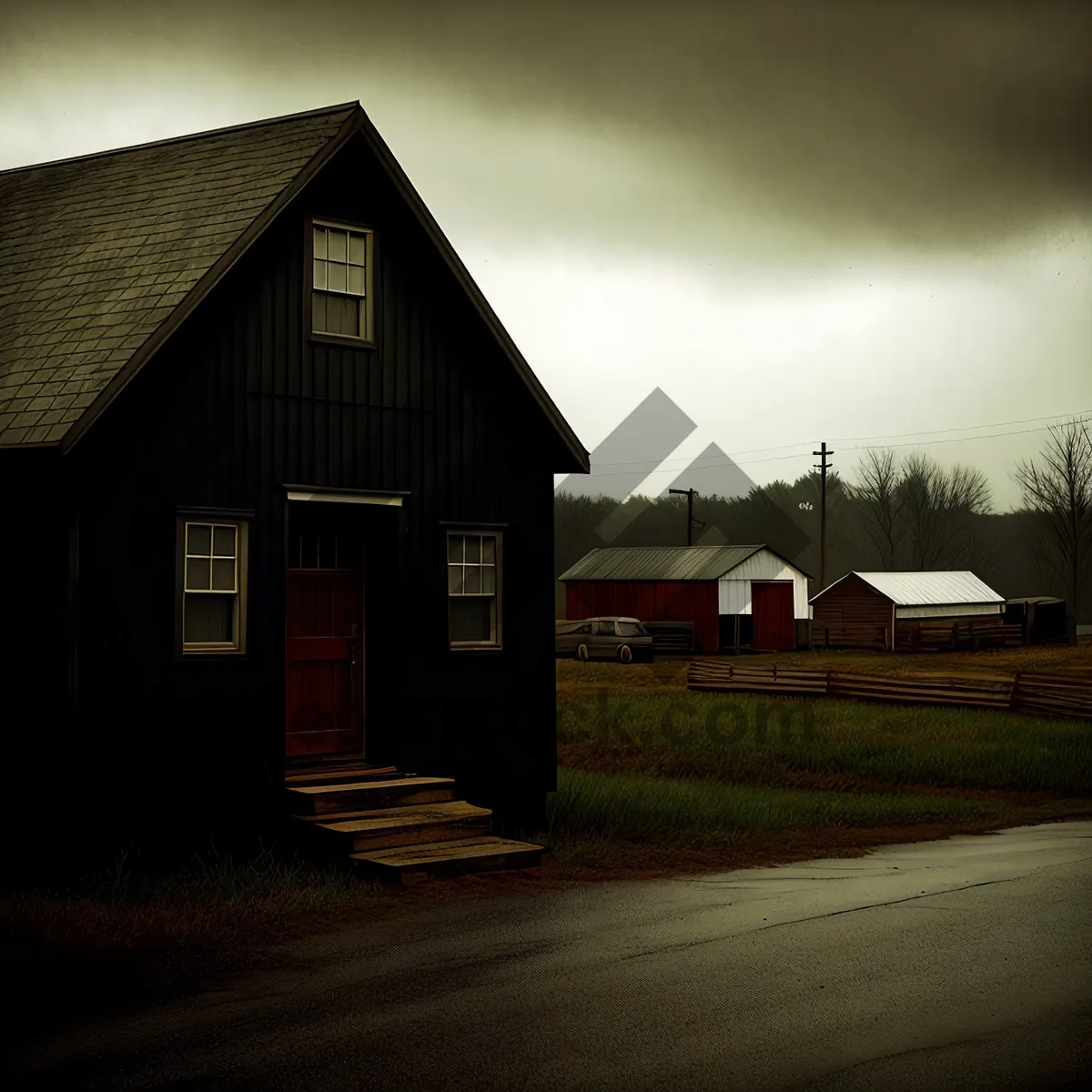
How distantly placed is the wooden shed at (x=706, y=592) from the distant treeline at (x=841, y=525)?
4317 cm

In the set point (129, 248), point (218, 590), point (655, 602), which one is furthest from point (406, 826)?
point (655, 602)

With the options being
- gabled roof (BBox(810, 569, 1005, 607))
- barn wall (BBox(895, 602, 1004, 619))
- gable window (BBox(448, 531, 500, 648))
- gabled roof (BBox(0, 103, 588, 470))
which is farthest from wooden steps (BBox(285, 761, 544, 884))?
barn wall (BBox(895, 602, 1004, 619))

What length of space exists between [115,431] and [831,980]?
8397mm

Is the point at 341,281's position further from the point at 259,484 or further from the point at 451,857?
the point at 451,857

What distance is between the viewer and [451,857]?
13.0 metres

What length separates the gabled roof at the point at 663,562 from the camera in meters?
56.2

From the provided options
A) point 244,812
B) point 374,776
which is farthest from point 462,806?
point 244,812

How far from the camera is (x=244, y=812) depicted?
14.0 metres

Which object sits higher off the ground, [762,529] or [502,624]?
[762,529]

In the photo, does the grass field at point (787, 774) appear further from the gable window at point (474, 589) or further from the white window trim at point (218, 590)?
the white window trim at point (218, 590)

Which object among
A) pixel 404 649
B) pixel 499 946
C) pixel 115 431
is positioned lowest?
pixel 499 946

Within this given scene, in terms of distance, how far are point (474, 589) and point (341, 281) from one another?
156 inches

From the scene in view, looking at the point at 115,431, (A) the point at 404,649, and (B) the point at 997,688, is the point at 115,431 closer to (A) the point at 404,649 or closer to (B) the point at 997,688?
(A) the point at 404,649

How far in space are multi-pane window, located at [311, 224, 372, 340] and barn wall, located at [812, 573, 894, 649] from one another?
47.1m
